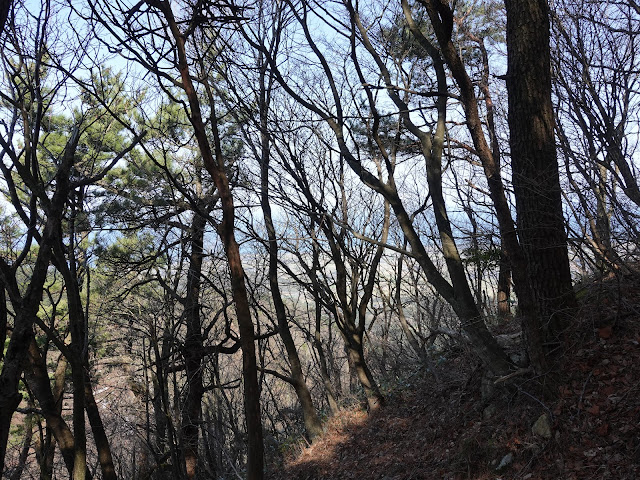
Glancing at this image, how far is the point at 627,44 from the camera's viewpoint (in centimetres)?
700

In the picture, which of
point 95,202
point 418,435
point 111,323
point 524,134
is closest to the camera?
point 524,134

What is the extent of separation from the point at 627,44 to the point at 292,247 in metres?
6.58

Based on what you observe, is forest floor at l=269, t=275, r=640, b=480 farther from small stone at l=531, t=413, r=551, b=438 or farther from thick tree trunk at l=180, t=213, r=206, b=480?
thick tree trunk at l=180, t=213, r=206, b=480

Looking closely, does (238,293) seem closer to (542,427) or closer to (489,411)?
(489,411)

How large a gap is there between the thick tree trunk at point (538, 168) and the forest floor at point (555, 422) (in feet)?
0.93

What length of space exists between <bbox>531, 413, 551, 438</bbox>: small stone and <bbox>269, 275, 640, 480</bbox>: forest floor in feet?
0.04

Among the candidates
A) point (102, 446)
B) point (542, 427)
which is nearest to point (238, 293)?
point (542, 427)

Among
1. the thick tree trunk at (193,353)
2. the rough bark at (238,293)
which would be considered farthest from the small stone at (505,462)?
the thick tree trunk at (193,353)

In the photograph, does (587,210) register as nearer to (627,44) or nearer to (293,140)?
(627,44)

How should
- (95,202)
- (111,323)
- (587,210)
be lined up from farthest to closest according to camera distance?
(95,202)
(111,323)
(587,210)

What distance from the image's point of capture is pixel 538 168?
4895 mm

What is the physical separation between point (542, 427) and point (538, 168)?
2.50m

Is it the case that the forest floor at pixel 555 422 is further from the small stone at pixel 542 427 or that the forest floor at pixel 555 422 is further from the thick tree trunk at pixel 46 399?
the thick tree trunk at pixel 46 399

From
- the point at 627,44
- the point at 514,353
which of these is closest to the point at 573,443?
the point at 514,353
